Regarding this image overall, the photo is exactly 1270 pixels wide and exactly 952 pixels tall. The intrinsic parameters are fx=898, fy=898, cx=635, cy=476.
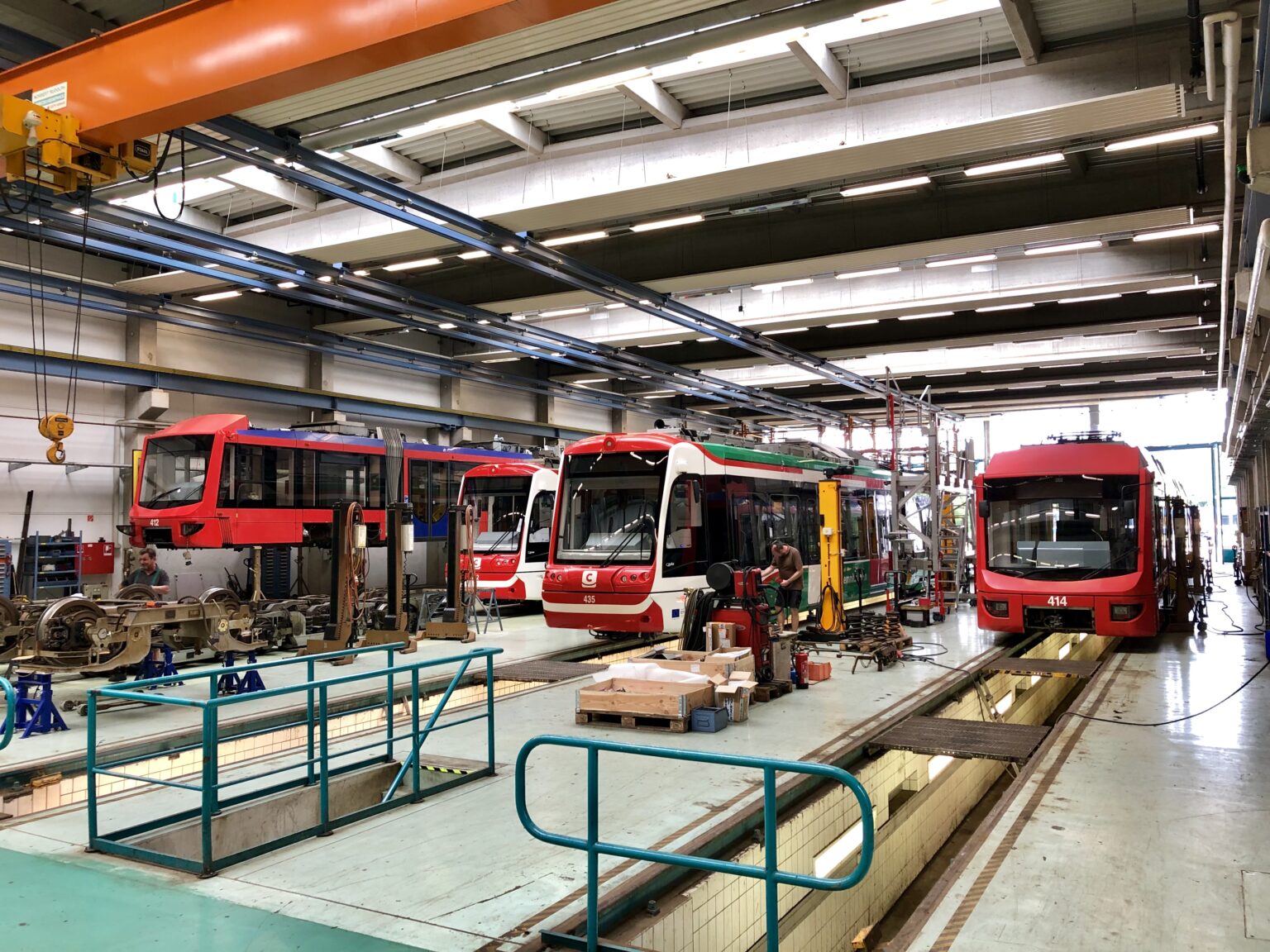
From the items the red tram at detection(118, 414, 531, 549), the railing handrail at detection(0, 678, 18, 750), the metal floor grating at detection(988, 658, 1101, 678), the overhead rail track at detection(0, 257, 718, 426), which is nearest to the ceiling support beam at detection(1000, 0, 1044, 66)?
the metal floor grating at detection(988, 658, 1101, 678)

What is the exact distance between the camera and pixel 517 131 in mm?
11406

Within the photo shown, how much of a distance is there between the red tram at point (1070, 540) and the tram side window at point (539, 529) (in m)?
8.37

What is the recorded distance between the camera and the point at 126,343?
18562 mm

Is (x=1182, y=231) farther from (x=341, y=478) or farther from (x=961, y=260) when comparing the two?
(x=341, y=478)

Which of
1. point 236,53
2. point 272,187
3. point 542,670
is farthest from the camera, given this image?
point 272,187

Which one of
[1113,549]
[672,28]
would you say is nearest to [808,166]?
[672,28]

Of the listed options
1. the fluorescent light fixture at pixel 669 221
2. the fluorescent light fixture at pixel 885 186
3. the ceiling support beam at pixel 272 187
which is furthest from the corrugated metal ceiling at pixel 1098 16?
the ceiling support beam at pixel 272 187

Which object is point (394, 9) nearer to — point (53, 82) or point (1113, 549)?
point (53, 82)

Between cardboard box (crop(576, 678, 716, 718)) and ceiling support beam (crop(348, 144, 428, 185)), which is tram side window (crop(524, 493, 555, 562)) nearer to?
ceiling support beam (crop(348, 144, 428, 185))

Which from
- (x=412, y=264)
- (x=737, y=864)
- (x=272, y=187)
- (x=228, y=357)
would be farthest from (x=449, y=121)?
(x=228, y=357)

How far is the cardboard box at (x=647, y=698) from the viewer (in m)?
8.69

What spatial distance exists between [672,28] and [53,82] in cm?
518

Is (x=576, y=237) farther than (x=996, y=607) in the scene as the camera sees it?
Yes

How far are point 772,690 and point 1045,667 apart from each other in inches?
152
